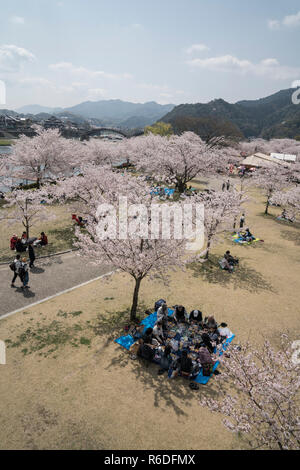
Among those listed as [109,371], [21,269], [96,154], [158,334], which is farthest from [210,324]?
[96,154]

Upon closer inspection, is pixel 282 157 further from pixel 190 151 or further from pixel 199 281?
pixel 199 281

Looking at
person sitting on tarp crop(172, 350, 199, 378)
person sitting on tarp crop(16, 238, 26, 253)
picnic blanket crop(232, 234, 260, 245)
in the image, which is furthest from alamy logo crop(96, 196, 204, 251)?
picnic blanket crop(232, 234, 260, 245)

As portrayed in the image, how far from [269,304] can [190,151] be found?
24013mm

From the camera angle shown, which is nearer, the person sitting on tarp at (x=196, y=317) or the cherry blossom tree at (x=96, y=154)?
the person sitting on tarp at (x=196, y=317)

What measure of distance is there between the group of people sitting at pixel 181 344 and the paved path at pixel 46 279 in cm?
555

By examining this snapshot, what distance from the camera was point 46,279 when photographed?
14.5 meters

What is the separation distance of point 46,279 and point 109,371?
7.49m

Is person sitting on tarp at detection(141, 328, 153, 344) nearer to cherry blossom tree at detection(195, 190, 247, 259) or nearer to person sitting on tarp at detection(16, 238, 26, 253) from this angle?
cherry blossom tree at detection(195, 190, 247, 259)

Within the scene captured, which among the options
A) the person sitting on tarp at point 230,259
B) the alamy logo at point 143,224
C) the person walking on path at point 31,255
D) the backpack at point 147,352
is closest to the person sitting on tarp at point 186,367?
the backpack at point 147,352

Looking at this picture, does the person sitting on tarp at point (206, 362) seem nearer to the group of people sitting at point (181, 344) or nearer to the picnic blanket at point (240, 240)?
the group of people sitting at point (181, 344)

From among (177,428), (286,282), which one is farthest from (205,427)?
(286,282)

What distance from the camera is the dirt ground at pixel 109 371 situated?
6824 mm

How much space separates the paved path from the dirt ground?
2.92ft

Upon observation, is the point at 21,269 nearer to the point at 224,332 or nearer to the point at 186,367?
the point at 186,367
